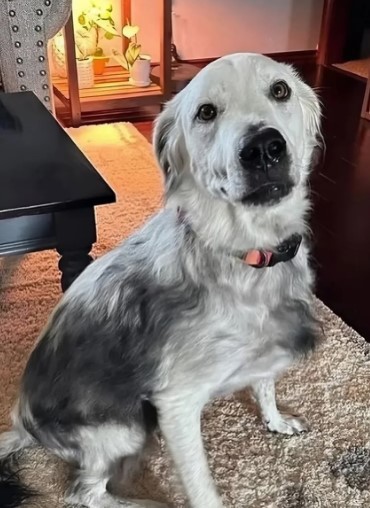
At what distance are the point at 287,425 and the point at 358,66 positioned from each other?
9.58ft

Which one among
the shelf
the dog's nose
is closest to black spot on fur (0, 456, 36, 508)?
the dog's nose

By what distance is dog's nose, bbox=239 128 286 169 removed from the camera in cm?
102

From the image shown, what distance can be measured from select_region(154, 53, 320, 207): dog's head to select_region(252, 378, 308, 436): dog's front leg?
52 cm

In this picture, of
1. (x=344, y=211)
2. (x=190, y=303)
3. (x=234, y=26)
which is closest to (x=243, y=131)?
(x=190, y=303)

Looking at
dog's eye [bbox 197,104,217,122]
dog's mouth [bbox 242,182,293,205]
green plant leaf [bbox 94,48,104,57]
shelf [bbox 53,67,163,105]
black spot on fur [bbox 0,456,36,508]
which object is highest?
dog's eye [bbox 197,104,217,122]

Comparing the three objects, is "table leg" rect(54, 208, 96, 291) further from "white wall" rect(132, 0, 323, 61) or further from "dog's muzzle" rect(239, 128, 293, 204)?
"white wall" rect(132, 0, 323, 61)

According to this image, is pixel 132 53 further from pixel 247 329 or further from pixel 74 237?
pixel 247 329

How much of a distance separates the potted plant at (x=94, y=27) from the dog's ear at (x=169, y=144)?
2.12m

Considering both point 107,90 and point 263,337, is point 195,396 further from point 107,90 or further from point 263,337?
point 107,90

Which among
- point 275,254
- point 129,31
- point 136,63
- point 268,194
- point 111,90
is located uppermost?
point 268,194

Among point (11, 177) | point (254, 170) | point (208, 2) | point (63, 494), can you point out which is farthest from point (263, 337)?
point (208, 2)

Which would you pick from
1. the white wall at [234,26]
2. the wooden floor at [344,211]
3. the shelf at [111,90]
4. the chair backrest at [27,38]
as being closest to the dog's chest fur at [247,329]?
the wooden floor at [344,211]

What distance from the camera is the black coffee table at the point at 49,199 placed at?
1.43 meters

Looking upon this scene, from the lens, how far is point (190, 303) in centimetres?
116
